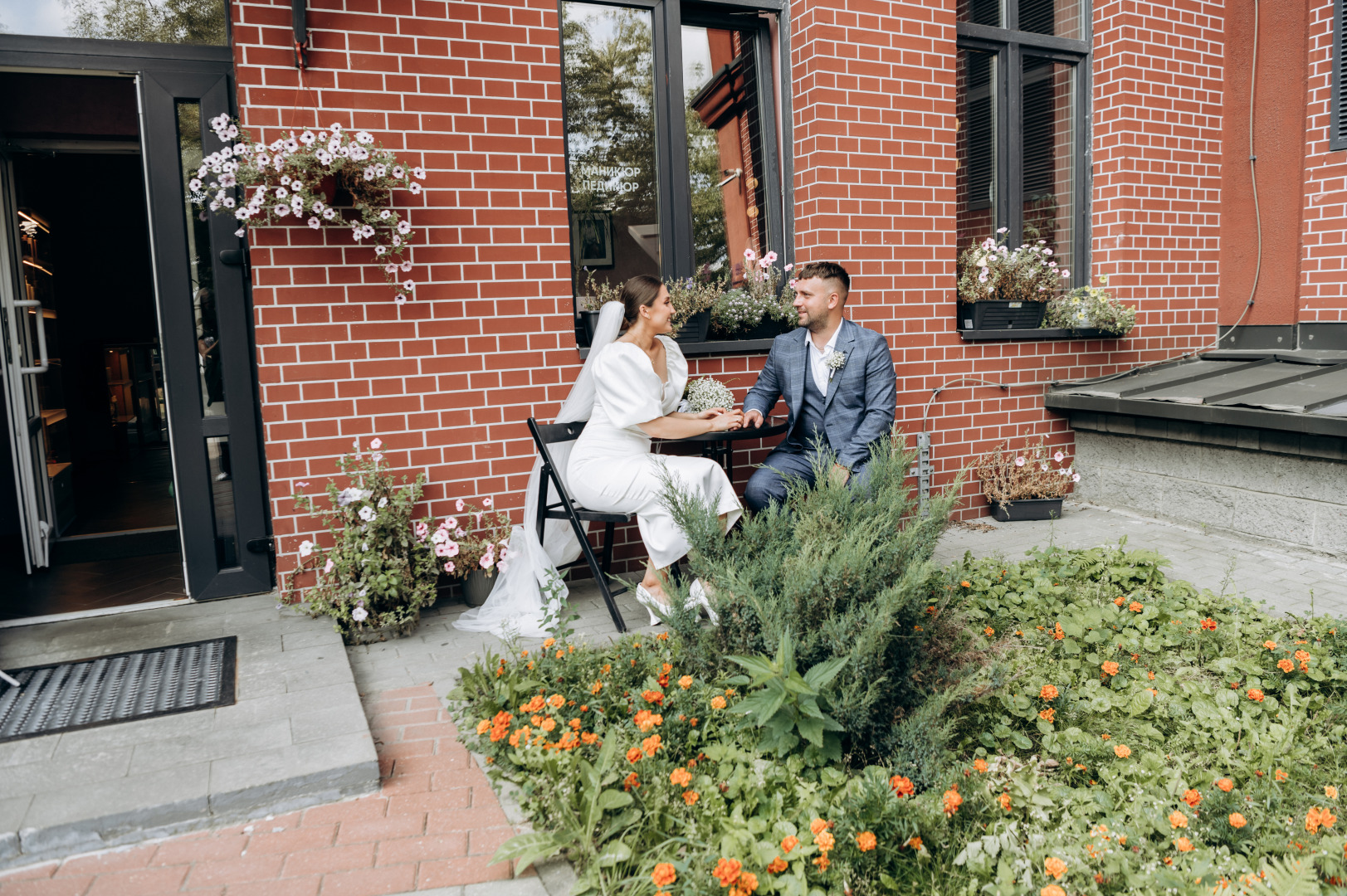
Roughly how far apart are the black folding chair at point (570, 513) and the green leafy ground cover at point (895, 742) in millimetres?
453

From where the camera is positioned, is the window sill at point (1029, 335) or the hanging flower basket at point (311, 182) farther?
the window sill at point (1029, 335)

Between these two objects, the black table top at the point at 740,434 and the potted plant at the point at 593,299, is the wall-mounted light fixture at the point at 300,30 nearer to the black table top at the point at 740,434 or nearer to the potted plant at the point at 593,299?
the potted plant at the point at 593,299

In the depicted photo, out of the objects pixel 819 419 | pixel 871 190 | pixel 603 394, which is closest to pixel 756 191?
pixel 871 190

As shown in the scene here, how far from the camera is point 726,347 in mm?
4867

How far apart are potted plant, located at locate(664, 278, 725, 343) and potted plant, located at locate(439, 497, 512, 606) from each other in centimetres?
138

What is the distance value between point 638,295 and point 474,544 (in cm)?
141

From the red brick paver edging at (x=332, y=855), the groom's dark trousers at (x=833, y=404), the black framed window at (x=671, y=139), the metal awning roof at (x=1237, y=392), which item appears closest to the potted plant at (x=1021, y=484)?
the metal awning roof at (x=1237, y=392)

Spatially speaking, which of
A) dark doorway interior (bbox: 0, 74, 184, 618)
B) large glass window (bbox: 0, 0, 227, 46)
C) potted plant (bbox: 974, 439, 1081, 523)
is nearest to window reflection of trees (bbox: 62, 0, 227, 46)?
large glass window (bbox: 0, 0, 227, 46)

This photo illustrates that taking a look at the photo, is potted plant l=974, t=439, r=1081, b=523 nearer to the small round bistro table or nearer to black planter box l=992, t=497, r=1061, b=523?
black planter box l=992, t=497, r=1061, b=523

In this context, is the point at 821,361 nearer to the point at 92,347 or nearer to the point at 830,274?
the point at 830,274

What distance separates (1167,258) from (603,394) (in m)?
4.69

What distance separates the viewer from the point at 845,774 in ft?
7.89

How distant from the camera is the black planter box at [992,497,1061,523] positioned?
561 cm

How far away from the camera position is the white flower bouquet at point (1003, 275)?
566cm
